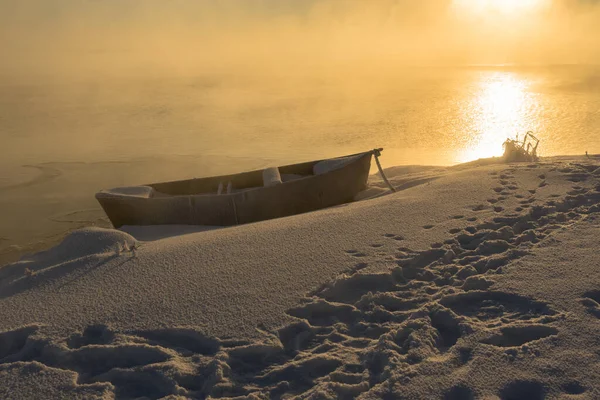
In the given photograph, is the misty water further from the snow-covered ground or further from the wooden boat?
the snow-covered ground

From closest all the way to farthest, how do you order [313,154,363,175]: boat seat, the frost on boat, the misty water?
[313,154,363,175]: boat seat, the frost on boat, the misty water

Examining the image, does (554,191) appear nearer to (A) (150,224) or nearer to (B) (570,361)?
(B) (570,361)

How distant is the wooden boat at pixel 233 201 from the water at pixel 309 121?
604cm

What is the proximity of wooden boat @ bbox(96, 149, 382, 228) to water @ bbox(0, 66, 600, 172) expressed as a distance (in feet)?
19.8

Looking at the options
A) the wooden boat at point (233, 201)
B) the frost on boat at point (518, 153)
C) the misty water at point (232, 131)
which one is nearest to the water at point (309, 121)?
the misty water at point (232, 131)

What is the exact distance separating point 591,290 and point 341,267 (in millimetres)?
2266

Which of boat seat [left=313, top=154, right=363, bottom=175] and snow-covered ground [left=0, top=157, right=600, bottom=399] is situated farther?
boat seat [left=313, top=154, right=363, bottom=175]

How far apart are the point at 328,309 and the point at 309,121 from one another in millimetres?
18481

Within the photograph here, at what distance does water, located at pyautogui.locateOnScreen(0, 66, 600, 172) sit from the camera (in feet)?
56.1

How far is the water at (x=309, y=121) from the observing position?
1709 cm

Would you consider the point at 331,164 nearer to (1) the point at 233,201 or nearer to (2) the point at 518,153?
(1) the point at 233,201

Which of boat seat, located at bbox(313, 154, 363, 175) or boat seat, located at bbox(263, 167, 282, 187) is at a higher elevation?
boat seat, located at bbox(313, 154, 363, 175)

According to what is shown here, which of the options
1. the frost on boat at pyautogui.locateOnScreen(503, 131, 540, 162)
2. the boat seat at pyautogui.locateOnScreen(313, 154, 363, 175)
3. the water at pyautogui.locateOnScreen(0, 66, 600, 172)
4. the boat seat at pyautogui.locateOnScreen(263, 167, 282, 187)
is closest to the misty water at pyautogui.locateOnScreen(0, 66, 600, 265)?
the water at pyautogui.locateOnScreen(0, 66, 600, 172)

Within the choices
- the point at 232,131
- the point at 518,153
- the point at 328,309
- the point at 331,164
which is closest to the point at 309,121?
the point at 232,131
